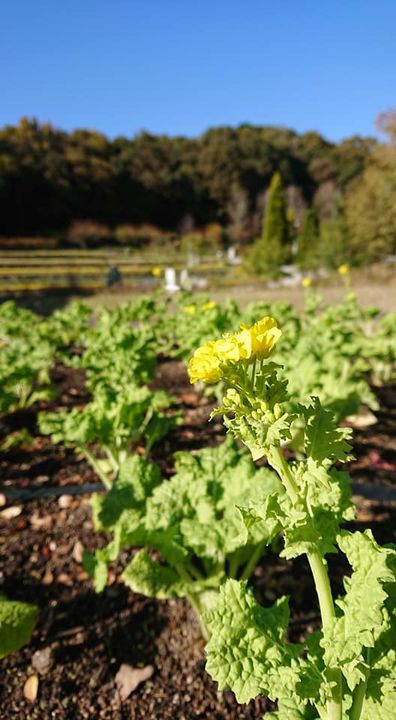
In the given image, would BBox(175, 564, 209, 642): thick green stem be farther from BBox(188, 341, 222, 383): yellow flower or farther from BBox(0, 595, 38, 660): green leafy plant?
BBox(188, 341, 222, 383): yellow flower

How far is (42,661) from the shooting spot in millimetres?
2068

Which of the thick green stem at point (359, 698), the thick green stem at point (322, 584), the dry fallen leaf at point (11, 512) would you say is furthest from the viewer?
the dry fallen leaf at point (11, 512)

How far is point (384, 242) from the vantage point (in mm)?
23141

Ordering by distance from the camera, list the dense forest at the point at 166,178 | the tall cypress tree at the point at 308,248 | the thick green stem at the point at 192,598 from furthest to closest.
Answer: the dense forest at the point at 166,178 < the tall cypress tree at the point at 308,248 < the thick green stem at the point at 192,598

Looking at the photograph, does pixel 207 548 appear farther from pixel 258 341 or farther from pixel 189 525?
pixel 258 341

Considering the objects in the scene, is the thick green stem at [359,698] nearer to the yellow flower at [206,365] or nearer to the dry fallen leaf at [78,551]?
the yellow flower at [206,365]

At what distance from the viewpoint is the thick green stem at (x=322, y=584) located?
3.71ft

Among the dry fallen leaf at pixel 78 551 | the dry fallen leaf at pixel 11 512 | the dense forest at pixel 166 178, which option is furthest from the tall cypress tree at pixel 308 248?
the dry fallen leaf at pixel 78 551

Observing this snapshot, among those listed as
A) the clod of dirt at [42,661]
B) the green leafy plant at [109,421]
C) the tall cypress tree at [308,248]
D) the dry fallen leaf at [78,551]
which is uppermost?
the tall cypress tree at [308,248]

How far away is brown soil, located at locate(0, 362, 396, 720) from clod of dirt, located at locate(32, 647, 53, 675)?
0.02 meters

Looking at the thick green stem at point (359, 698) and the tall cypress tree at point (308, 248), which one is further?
the tall cypress tree at point (308, 248)

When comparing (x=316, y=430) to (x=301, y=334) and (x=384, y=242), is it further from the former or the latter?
(x=384, y=242)

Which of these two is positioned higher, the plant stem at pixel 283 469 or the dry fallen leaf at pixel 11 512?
the plant stem at pixel 283 469

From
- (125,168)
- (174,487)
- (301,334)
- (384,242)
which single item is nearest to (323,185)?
(125,168)
